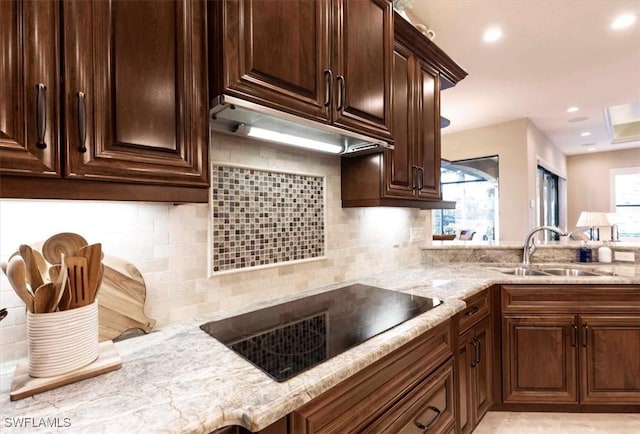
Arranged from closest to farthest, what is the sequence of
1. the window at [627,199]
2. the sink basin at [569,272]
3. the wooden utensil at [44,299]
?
the wooden utensil at [44,299]
the sink basin at [569,272]
the window at [627,199]

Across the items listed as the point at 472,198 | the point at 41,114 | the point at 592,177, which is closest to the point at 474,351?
the point at 41,114

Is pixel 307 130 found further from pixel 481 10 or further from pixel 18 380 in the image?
pixel 481 10

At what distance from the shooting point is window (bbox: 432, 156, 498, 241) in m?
5.71

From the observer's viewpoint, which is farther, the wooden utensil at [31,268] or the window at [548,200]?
the window at [548,200]

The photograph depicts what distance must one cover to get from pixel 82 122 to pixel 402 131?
157 cm

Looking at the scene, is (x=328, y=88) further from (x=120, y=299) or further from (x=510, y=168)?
(x=510, y=168)

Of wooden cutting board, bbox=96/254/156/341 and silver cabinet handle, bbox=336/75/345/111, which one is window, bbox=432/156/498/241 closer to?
silver cabinet handle, bbox=336/75/345/111

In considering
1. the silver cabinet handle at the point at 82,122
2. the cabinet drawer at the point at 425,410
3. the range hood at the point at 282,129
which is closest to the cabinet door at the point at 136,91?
the silver cabinet handle at the point at 82,122

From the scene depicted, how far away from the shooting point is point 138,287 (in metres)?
1.11

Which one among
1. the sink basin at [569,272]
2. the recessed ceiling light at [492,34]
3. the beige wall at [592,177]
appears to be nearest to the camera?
the sink basin at [569,272]

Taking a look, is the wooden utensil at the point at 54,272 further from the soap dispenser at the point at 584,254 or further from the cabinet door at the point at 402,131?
the soap dispenser at the point at 584,254

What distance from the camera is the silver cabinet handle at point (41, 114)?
705mm

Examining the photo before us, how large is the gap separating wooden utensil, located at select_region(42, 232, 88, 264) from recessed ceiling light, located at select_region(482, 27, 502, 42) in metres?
3.26

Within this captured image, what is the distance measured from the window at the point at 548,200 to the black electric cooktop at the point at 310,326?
570cm
